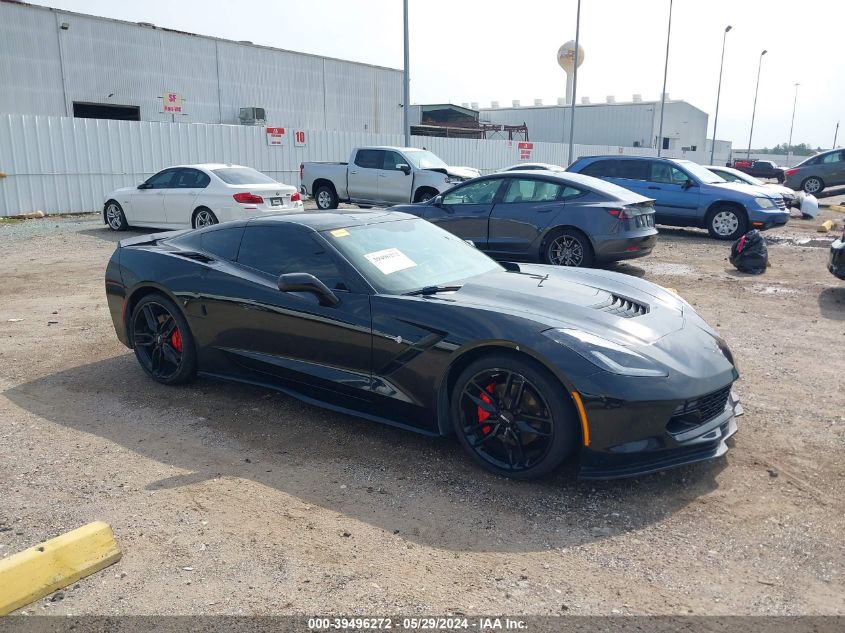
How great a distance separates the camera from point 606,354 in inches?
143

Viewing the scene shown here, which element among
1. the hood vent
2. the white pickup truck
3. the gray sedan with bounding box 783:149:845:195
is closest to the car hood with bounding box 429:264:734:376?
the hood vent

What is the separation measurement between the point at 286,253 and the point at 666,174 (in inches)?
460

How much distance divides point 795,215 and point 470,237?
14.3 metres

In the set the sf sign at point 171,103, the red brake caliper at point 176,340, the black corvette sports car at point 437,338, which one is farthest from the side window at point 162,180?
the sf sign at point 171,103

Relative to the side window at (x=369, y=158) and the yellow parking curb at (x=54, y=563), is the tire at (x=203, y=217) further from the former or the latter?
the yellow parking curb at (x=54, y=563)

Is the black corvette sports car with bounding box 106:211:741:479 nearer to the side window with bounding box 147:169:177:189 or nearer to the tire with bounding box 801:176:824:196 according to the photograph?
the side window with bounding box 147:169:177:189

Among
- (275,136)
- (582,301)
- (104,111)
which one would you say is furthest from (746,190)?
(104,111)

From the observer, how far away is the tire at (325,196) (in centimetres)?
1808

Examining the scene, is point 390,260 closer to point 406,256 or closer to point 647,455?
point 406,256

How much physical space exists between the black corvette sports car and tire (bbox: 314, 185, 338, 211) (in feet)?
41.1

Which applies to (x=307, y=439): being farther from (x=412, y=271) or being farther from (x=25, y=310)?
(x=25, y=310)

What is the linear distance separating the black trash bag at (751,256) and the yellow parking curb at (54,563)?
33.0ft

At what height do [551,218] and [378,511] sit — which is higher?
[551,218]

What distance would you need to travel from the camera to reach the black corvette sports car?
3604 millimetres
